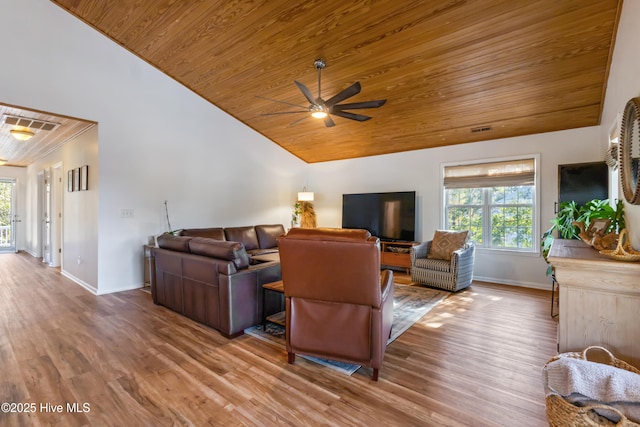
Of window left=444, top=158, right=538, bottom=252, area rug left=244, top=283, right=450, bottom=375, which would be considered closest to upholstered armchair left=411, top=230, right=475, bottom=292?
area rug left=244, top=283, right=450, bottom=375

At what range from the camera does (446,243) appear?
486cm

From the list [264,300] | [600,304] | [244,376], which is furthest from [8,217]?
[600,304]

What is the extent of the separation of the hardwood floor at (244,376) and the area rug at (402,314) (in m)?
0.09

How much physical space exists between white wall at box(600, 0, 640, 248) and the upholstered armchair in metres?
2.35

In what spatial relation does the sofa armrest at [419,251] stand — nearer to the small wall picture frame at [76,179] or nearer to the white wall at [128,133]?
the white wall at [128,133]

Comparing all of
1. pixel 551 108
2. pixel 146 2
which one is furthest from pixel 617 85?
pixel 146 2

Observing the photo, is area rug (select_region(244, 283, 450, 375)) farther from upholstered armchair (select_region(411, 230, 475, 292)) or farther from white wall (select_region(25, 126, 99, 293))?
white wall (select_region(25, 126, 99, 293))

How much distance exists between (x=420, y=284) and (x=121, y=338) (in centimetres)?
413

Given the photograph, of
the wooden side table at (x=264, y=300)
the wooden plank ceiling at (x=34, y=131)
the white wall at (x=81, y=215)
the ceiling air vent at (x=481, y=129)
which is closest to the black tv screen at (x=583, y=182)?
the ceiling air vent at (x=481, y=129)

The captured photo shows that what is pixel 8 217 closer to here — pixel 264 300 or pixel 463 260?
pixel 264 300

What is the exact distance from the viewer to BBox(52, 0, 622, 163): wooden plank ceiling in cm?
294

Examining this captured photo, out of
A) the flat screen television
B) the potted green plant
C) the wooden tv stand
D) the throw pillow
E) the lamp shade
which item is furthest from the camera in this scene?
the lamp shade

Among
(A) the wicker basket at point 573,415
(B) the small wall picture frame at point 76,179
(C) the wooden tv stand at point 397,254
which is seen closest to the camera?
(A) the wicker basket at point 573,415

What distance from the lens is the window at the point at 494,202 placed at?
4848 millimetres
